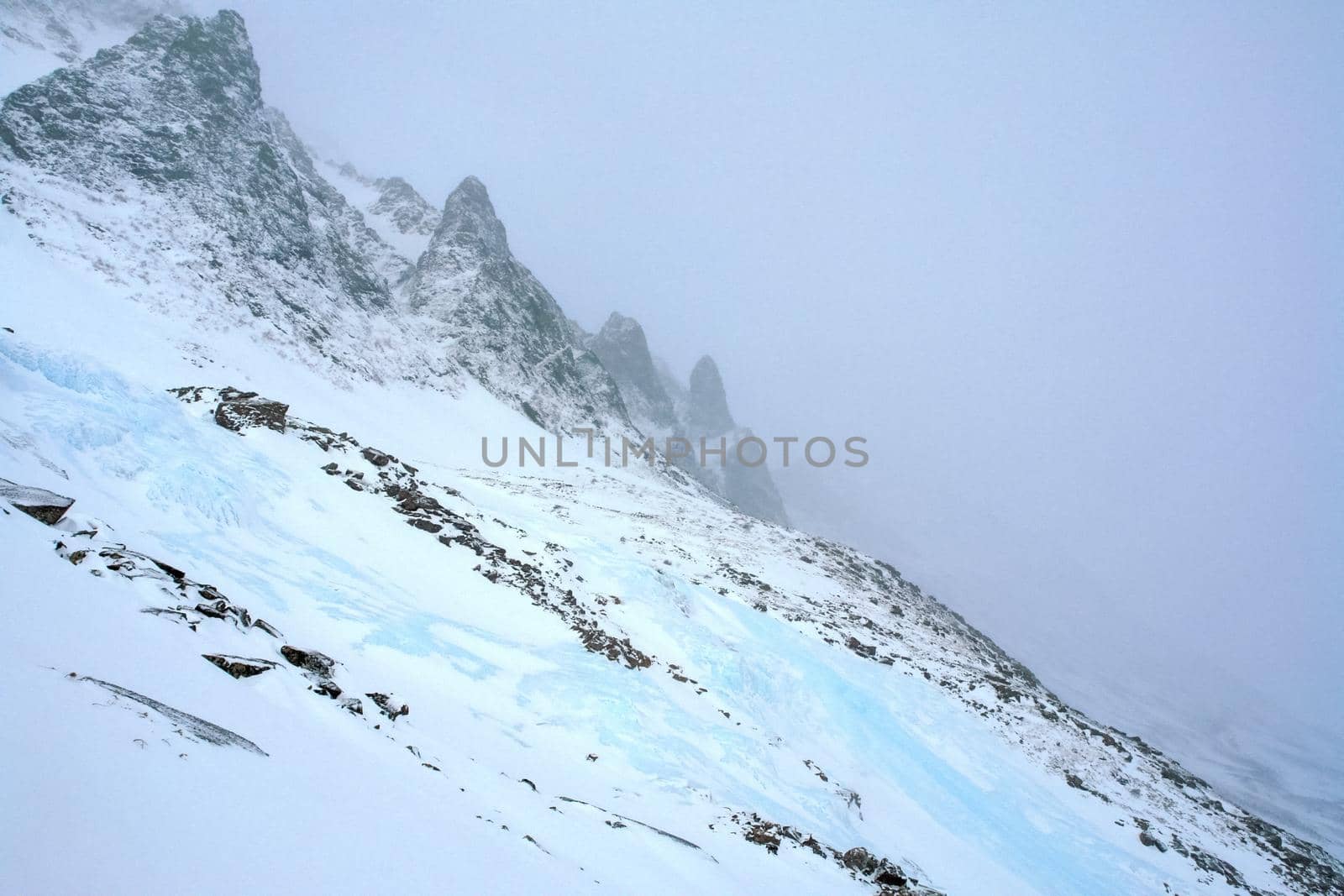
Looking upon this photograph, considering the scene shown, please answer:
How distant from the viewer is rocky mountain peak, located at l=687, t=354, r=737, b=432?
3905 inches

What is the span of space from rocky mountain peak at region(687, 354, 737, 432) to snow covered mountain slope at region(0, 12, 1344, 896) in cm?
6962

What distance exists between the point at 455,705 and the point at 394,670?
100cm

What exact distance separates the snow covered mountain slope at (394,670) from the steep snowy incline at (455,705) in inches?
1.7

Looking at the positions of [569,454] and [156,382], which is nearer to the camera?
[156,382]

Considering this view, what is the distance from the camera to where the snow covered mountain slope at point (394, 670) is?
9.23 ft

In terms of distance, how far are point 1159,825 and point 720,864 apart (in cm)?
1499

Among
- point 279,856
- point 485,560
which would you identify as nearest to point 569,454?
point 485,560

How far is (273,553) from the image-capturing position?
8727mm

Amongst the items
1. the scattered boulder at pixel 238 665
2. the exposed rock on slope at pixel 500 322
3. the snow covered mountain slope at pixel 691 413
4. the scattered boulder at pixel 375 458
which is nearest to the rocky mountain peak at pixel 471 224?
the exposed rock on slope at pixel 500 322

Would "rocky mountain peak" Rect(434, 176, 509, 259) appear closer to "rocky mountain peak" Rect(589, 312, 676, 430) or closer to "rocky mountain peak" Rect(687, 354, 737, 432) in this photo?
"rocky mountain peak" Rect(589, 312, 676, 430)

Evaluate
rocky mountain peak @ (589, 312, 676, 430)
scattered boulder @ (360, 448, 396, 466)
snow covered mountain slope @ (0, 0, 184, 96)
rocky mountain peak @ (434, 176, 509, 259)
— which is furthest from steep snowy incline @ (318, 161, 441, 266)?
scattered boulder @ (360, 448, 396, 466)

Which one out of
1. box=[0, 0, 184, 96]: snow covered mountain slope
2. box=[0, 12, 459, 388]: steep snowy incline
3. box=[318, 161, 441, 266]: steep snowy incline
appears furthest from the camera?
box=[318, 161, 441, 266]: steep snowy incline

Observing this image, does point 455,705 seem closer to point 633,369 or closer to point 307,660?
point 307,660

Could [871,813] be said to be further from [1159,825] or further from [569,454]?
[569,454]
